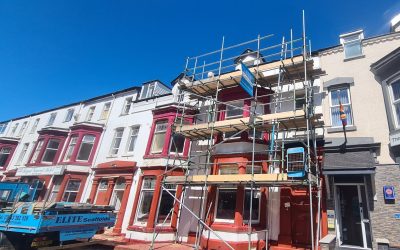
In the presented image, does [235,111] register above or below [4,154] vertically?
above

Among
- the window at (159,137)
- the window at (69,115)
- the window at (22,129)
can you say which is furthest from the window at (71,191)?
the window at (22,129)

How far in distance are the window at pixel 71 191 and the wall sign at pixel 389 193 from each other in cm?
1829

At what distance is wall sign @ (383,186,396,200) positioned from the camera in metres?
9.46

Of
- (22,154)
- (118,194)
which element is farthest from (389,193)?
(22,154)

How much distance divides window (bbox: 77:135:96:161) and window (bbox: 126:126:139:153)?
3701 millimetres

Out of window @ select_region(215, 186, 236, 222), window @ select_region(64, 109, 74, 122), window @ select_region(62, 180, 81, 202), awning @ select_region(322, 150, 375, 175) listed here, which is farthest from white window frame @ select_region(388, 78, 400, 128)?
window @ select_region(64, 109, 74, 122)

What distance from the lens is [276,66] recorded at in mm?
12516

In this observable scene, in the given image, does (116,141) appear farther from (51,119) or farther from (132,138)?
(51,119)

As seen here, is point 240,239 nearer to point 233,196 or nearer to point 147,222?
point 233,196

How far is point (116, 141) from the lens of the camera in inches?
763

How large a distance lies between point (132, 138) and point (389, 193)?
1485cm

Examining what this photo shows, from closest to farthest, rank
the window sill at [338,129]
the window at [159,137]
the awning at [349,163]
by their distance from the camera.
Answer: the awning at [349,163], the window sill at [338,129], the window at [159,137]

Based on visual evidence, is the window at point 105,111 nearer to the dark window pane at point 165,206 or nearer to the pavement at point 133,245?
the dark window pane at point 165,206

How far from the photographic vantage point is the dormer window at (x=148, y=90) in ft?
67.5
